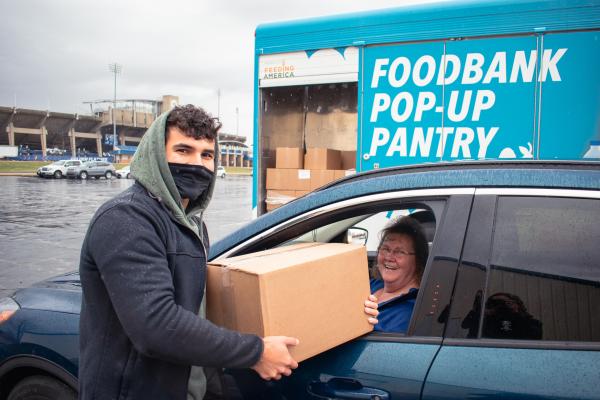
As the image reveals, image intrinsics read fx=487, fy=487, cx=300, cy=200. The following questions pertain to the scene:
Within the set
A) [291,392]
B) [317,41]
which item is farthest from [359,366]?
[317,41]

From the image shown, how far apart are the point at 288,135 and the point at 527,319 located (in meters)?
5.25

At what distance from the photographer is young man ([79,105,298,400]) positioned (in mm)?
1425

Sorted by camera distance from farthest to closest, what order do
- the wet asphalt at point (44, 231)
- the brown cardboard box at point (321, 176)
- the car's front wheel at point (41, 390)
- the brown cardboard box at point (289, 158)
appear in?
the wet asphalt at point (44, 231) < the brown cardboard box at point (289, 158) < the brown cardboard box at point (321, 176) < the car's front wheel at point (41, 390)

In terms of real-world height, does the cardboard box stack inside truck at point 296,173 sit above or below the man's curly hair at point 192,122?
below

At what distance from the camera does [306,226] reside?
194cm

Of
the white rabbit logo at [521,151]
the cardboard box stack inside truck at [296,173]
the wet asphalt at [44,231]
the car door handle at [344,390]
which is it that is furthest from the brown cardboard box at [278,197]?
the car door handle at [344,390]

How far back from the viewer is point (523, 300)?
4.99 ft

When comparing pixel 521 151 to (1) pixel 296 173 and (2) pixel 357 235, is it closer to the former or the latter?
(2) pixel 357 235

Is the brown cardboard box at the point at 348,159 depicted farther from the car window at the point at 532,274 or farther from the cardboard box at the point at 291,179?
the car window at the point at 532,274

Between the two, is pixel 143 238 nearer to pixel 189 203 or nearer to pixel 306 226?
pixel 189 203

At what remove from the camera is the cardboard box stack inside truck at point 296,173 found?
18.8 ft

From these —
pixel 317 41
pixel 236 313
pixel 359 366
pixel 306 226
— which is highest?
pixel 317 41

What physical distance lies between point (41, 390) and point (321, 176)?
3.90 m

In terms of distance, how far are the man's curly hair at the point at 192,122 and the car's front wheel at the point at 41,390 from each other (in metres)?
1.37
